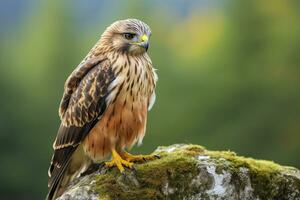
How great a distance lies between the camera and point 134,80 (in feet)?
31.9

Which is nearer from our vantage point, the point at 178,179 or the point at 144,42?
the point at 178,179

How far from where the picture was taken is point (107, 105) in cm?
972

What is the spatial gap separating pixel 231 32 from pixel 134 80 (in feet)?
141

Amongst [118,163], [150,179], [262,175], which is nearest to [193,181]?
[150,179]

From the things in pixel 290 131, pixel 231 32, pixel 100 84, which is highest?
pixel 100 84

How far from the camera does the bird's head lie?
9.95m

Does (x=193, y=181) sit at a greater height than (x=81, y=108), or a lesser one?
lesser

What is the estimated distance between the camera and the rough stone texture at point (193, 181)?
29.3 ft

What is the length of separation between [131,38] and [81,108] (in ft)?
3.05

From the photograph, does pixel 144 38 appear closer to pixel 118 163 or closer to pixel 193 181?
pixel 118 163

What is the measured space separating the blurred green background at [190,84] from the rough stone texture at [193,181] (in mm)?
29133

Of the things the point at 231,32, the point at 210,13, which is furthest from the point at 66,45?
the point at 210,13

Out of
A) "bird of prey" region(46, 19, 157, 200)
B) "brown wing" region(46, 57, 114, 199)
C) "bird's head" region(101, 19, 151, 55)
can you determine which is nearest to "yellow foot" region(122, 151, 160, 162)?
"bird of prey" region(46, 19, 157, 200)

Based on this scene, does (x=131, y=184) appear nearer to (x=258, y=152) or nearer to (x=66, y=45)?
(x=258, y=152)
